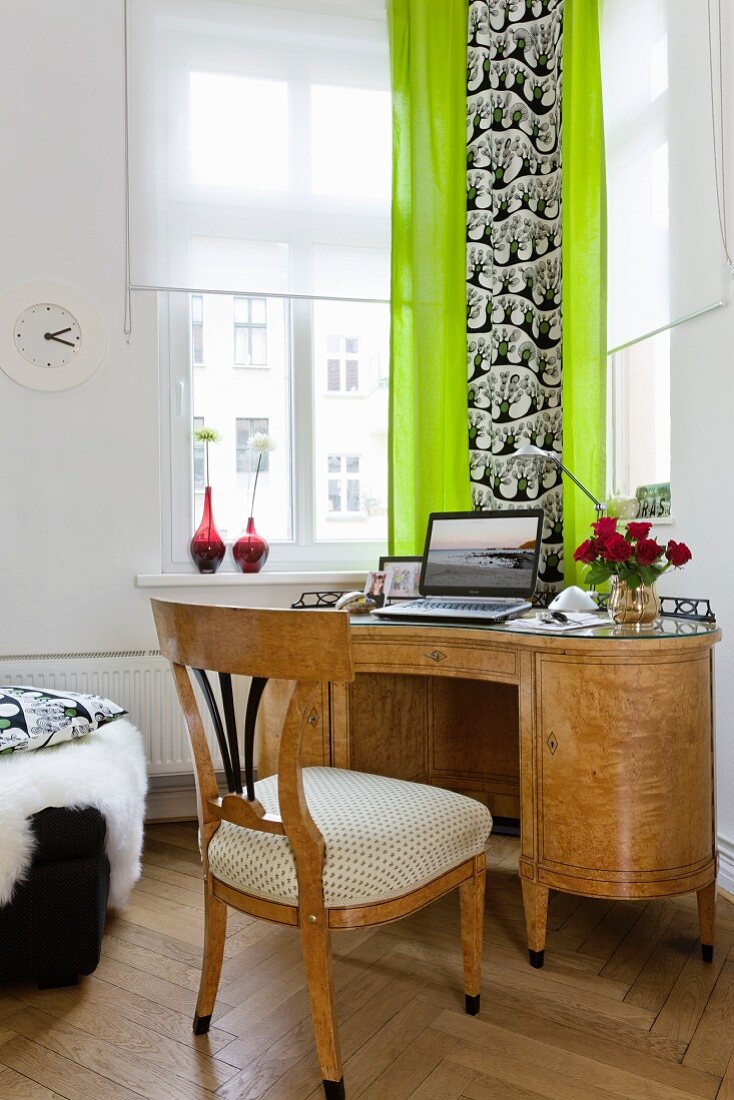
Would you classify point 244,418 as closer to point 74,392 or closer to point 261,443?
point 261,443

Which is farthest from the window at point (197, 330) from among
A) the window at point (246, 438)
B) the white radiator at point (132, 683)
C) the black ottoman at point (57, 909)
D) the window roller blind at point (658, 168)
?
the black ottoman at point (57, 909)

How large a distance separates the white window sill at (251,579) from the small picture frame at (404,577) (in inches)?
15.7

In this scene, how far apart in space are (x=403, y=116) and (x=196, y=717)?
2258mm

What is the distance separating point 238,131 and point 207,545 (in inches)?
58.0

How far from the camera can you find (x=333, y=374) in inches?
119

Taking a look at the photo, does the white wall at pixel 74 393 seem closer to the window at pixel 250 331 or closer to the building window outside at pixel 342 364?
the window at pixel 250 331

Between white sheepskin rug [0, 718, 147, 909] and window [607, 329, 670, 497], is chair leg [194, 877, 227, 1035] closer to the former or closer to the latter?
white sheepskin rug [0, 718, 147, 909]

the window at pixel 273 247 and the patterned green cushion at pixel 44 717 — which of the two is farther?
the window at pixel 273 247

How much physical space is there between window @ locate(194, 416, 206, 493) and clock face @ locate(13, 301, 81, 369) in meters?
0.47

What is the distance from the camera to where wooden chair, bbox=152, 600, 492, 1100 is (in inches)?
50.4

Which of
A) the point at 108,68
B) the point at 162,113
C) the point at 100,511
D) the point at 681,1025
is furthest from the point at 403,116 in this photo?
the point at 681,1025

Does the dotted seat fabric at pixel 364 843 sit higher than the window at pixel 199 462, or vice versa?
the window at pixel 199 462

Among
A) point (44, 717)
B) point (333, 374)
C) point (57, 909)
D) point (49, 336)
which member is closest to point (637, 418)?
point (333, 374)

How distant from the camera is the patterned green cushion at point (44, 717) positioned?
6.61 ft
